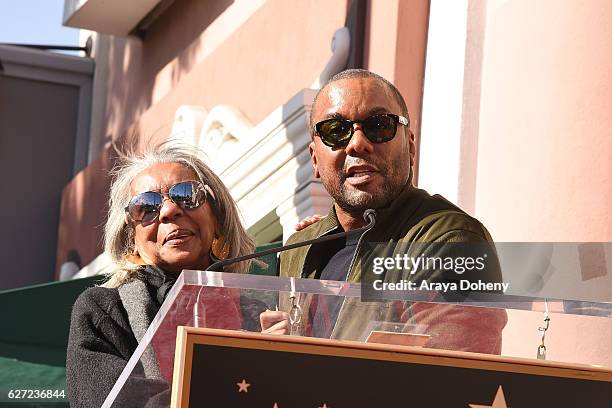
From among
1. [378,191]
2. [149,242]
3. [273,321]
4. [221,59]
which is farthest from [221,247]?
[221,59]

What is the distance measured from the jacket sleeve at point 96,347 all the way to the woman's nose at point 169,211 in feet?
0.85

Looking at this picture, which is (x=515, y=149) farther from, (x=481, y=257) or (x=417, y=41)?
(x=481, y=257)

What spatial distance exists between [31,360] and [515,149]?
7.19ft

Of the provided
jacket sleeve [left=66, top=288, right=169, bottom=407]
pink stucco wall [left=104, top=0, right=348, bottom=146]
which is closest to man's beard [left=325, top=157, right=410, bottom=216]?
jacket sleeve [left=66, top=288, right=169, bottom=407]

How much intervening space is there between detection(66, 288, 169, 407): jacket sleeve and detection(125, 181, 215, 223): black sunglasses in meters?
0.26

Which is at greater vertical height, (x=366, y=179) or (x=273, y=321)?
(x=366, y=179)

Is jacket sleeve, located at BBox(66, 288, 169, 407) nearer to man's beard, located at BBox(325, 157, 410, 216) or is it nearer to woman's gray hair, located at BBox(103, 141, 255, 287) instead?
woman's gray hair, located at BBox(103, 141, 255, 287)

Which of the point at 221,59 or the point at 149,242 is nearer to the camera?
the point at 149,242

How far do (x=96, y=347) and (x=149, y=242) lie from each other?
0.54m

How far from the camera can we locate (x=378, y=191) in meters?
3.31

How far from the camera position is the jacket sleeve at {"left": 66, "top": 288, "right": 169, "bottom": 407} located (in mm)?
2977

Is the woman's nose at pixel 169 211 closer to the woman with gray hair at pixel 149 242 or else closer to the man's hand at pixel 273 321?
the woman with gray hair at pixel 149 242

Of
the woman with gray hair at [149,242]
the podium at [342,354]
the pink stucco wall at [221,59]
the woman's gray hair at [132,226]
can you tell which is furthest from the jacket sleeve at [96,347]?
the pink stucco wall at [221,59]

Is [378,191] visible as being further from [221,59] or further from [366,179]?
[221,59]
